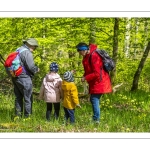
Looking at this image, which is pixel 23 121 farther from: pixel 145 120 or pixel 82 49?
pixel 145 120

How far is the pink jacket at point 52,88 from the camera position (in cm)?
738

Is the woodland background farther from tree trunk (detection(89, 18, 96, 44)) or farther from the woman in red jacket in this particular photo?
the woman in red jacket

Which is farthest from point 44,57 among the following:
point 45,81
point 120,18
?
point 45,81

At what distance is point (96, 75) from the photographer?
6.95 metres

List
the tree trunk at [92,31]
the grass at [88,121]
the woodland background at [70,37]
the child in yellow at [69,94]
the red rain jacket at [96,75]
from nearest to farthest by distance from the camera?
the grass at [88,121] < the red rain jacket at [96,75] < the child in yellow at [69,94] < the tree trunk at [92,31] < the woodland background at [70,37]

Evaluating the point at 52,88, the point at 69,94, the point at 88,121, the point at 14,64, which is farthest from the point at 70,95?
the point at 14,64

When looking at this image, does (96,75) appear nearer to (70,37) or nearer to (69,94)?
(69,94)

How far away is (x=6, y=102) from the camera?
992 centimetres

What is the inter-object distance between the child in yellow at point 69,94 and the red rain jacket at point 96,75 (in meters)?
0.33

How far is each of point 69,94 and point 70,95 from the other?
28mm

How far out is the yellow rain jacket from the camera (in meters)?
7.13

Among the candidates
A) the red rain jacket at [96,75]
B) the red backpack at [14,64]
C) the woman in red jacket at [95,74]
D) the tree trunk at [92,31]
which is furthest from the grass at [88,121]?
the tree trunk at [92,31]

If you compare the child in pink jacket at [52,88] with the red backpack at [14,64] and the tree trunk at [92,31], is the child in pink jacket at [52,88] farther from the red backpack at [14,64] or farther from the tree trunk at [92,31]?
the tree trunk at [92,31]

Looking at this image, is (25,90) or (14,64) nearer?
(14,64)
